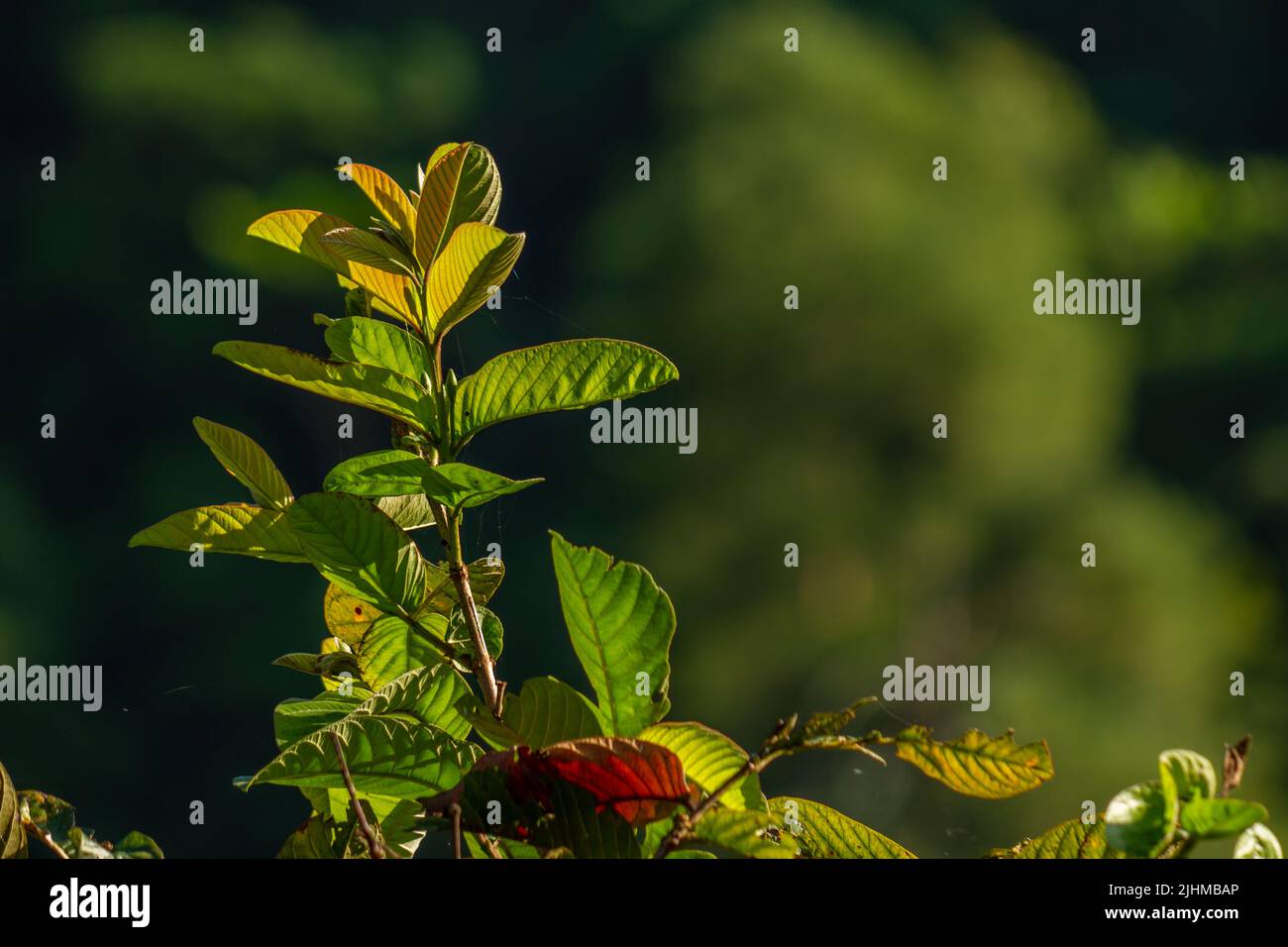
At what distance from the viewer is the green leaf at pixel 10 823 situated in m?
0.23

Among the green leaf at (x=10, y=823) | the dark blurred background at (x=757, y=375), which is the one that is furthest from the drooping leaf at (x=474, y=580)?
the dark blurred background at (x=757, y=375)

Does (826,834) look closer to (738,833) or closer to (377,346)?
(738,833)

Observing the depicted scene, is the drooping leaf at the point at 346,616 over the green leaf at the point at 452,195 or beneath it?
beneath

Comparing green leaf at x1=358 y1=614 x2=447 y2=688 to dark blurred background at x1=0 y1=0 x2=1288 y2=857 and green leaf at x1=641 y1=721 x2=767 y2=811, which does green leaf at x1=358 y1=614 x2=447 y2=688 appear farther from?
dark blurred background at x1=0 y1=0 x2=1288 y2=857

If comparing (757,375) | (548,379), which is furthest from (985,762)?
(757,375)

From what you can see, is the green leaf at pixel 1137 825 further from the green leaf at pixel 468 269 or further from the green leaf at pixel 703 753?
the green leaf at pixel 468 269

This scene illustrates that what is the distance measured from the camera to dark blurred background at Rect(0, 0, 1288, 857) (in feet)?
14.3

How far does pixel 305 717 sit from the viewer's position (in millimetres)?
270

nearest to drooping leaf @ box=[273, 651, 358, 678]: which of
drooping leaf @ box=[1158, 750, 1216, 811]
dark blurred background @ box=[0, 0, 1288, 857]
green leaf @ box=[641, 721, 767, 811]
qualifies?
green leaf @ box=[641, 721, 767, 811]

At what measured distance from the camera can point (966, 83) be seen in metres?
5.76

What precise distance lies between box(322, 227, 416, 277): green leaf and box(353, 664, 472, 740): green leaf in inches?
3.9

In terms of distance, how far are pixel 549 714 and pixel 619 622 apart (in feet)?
0.10

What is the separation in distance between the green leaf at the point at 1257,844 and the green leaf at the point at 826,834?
7 cm

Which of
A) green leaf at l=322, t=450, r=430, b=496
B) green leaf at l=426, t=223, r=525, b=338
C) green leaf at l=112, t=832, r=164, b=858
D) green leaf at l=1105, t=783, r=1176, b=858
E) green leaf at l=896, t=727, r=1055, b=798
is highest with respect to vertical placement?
green leaf at l=426, t=223, r=525, b=338
